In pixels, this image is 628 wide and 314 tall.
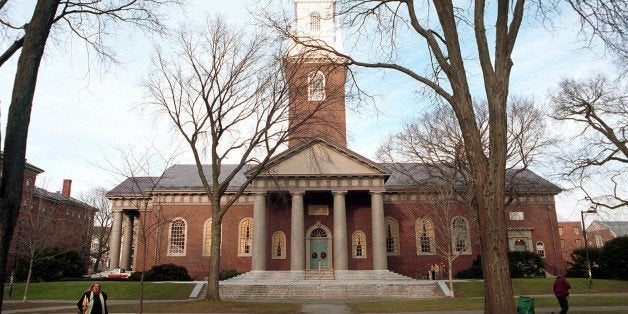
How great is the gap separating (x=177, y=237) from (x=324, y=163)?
14975 millimetres

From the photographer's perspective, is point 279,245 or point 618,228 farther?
point 618,228

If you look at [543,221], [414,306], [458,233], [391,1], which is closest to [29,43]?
[391,1]

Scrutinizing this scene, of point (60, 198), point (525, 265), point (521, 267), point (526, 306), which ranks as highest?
point (60, 198)

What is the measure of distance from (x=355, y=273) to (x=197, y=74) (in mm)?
16572

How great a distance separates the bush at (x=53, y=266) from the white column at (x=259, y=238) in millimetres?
15955

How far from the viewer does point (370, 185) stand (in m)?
32.1

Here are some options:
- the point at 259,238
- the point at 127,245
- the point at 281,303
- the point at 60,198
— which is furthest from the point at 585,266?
the point at 60,198

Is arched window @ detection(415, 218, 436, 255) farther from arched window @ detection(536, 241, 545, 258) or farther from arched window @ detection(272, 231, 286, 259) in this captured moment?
arched window @ detection(272, 231, 286, 259)

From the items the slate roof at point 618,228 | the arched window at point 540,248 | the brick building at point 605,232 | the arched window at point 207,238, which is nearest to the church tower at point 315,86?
the arched window at point 207,238

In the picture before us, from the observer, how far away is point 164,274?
31.4 metres

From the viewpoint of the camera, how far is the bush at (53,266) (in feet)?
111

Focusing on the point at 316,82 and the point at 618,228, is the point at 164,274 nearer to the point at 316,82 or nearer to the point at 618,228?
the point at 316,82

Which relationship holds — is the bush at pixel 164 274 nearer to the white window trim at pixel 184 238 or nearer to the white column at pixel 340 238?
the white window trim at pixel 184 238

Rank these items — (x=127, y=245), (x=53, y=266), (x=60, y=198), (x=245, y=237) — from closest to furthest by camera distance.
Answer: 1. (x=53, y=266)
2. (x=245, y=237)
3. (x=127, y=245)
4. (x=60, y=198)
